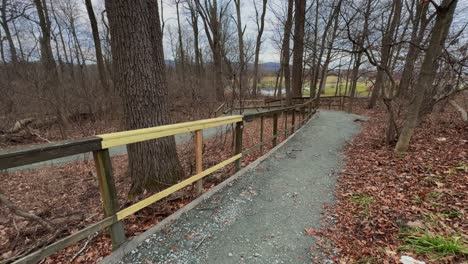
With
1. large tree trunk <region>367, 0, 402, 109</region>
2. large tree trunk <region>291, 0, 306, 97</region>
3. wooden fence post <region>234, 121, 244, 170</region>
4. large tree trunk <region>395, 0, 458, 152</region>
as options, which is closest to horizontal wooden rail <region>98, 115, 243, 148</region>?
wooden fence post <region>234, 121, 244, 170</region>

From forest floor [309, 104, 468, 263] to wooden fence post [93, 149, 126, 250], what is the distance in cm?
211

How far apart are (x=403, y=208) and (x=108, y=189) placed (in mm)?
3502

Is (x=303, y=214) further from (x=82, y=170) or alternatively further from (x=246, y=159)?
(x=82, y=170)

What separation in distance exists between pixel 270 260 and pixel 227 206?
3.60 ft

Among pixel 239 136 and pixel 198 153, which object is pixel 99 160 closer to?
pixel 198 153

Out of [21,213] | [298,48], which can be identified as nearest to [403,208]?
[21,213]

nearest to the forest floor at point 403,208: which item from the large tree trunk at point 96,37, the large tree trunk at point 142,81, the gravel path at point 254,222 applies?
the gravel path at point 254,222

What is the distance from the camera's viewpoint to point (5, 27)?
15.0 m

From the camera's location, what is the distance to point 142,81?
3141 millimetres

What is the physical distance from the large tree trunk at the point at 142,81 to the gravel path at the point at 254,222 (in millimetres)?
907

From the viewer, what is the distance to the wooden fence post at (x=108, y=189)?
1995 millimetres

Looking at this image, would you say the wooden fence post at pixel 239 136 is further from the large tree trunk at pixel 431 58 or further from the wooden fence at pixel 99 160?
the large tree trunk at pixel 431 58

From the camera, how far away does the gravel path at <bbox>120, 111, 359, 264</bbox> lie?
92.5 inches

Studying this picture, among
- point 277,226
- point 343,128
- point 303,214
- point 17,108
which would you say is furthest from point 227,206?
point 17,108
